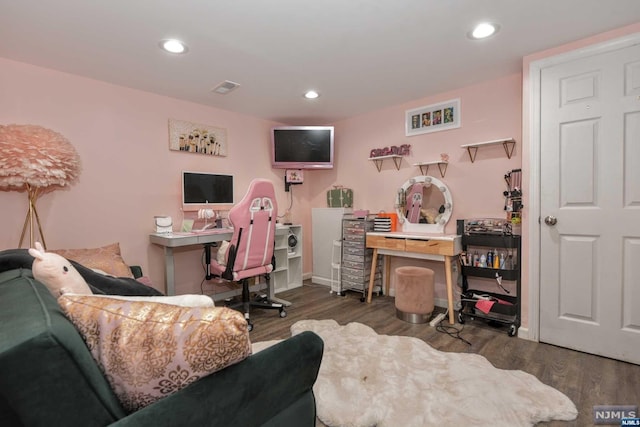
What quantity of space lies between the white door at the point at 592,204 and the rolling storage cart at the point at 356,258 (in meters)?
1.68

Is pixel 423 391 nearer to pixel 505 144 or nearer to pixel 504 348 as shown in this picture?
pixel 504 348

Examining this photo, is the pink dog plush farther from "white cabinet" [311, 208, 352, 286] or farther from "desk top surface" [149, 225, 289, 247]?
"white cabinet" [311, 208, 352, 286]

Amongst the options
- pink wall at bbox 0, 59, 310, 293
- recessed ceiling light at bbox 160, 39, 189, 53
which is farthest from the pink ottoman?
recessed ceiling light at bbox 160, 39, 189, 53

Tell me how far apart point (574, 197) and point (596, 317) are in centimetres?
87

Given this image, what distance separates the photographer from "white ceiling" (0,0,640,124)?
6.16 feet

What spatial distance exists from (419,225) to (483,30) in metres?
1.91

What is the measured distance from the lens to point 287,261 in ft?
13.3

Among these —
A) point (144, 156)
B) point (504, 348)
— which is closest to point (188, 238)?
point (144, 156)

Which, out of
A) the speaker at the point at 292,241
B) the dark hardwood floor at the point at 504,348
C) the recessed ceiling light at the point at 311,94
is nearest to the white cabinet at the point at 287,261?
the speaker at the point at 292,241

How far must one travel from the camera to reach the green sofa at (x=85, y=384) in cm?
58

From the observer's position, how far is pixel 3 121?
8.00ft

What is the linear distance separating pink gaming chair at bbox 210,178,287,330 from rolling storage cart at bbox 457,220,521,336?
183cm

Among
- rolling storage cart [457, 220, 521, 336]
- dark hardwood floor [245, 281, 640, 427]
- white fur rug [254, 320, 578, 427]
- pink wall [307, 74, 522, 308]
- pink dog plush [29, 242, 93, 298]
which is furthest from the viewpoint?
pink wall [307, 74, 522, 308]

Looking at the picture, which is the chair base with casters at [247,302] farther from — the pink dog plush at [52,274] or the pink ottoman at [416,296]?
the pink dog plush at [52,274]
